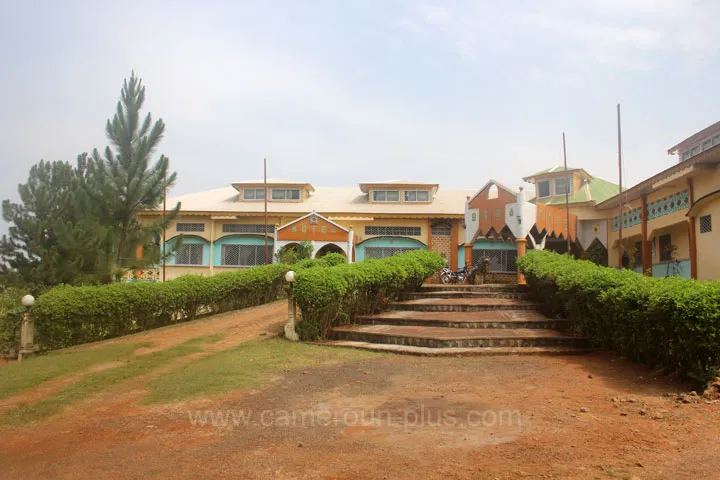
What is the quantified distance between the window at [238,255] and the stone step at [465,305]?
35.3 feet

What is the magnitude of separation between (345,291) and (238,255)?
12680 mm

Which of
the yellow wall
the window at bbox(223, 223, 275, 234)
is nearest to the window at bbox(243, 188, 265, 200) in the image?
the window at bbox(223, 223, 275, 234)

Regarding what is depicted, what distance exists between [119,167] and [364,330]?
819 cm

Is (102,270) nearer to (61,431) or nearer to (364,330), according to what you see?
(364,330)

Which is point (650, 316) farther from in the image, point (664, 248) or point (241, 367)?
point (664, 248)

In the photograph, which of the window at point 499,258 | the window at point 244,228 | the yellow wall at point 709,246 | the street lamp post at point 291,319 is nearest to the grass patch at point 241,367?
the street lamp post at point 291,319

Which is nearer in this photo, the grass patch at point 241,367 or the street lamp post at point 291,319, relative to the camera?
the grass patch at point 241,367

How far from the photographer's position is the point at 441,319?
1022 centimetres

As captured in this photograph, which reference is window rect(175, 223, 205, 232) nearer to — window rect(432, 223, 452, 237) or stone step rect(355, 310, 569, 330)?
window rect(432, 223, 452, 237)

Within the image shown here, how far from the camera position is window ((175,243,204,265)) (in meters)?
21.9

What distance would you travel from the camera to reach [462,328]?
982 cm

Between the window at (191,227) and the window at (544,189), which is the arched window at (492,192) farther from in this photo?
the window at (191,227)

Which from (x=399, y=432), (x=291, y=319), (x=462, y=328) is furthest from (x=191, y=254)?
(x=399, y=432)

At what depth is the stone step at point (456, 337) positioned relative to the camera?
8445mm
